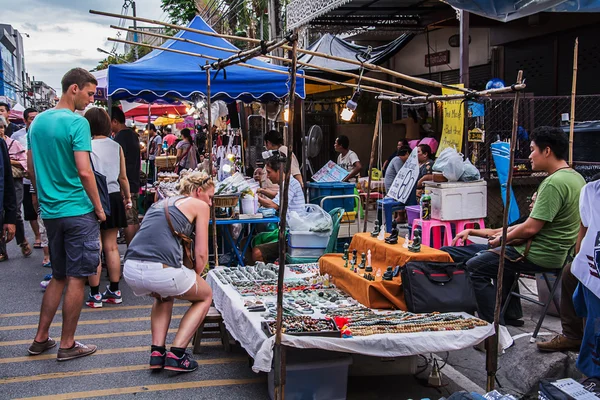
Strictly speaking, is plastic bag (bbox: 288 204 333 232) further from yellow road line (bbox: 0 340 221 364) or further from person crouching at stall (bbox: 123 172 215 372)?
person crouching at stall (bbox: 123 172 215 372)

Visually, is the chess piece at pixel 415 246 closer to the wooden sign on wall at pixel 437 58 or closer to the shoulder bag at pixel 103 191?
the shoulder bag at pixel 103 191

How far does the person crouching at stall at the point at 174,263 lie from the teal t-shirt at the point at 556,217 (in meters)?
2.69

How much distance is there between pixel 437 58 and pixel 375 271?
35.0ft

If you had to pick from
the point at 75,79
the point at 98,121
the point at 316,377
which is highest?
the point at 75,79

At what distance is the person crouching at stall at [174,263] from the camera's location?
441 cm

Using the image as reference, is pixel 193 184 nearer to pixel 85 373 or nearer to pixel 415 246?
pixel 85 373

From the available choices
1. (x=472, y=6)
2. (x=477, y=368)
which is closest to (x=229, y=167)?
(x=472, y=6)

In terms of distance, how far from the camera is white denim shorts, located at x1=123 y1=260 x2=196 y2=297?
4387mm

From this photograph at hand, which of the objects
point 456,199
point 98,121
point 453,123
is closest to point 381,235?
point 456,199

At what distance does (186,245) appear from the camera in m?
4.63

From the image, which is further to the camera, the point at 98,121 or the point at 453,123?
the point at 453,123

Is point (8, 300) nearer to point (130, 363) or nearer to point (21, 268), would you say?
point (21, 268)

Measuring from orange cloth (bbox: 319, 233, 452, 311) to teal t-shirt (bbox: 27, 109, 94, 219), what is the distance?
222cm

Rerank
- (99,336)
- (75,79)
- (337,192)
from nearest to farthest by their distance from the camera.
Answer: (75,79)
(99,336)
(337,192)
